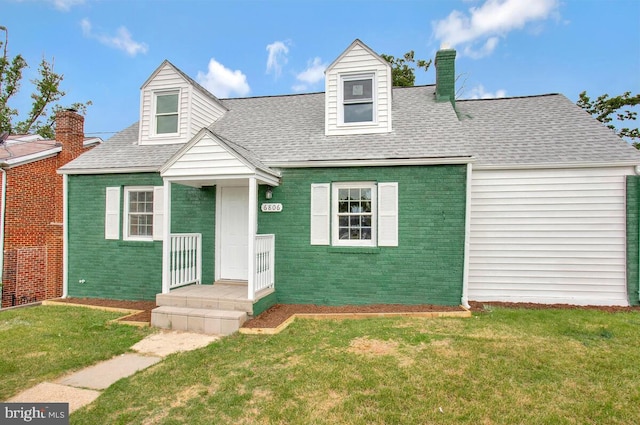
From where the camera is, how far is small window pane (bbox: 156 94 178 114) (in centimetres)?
879

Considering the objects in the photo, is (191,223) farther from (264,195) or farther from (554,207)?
(554,207)

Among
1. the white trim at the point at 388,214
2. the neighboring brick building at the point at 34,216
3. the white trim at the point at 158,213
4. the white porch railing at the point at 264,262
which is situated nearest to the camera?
the white porch railing at the point at 264,262

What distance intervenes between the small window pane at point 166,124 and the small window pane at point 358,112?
4.60 meters

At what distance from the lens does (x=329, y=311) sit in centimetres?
664

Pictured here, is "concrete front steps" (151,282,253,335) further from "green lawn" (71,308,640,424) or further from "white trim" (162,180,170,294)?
"green lawn" (71,308,640,424)

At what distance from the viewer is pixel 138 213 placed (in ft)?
26.9

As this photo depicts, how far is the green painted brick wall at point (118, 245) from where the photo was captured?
25.5ft

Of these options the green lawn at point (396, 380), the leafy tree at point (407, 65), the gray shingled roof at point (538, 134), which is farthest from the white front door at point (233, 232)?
the leafy tree at point (407, 65)

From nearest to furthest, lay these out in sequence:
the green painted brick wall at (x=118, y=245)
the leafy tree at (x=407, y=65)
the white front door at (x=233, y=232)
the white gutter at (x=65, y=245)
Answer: the white front door at (x=233, y=232) < the green painted brick wall at (x=118, y=245) < the white gutter at (x=65, y=245) < the leafy tree at (x=407, y=65)

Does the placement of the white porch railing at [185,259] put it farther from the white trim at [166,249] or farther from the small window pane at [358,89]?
the small window pane at [358,89]

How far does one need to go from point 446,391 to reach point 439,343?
1.39m

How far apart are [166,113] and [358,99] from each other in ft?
16.9

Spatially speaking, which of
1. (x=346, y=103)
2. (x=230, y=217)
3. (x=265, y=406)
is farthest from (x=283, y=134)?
(x=265, y=406)

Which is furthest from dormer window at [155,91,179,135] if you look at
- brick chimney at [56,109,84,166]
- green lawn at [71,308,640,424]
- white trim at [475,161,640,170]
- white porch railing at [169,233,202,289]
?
white trim at [475,161,640,170]
